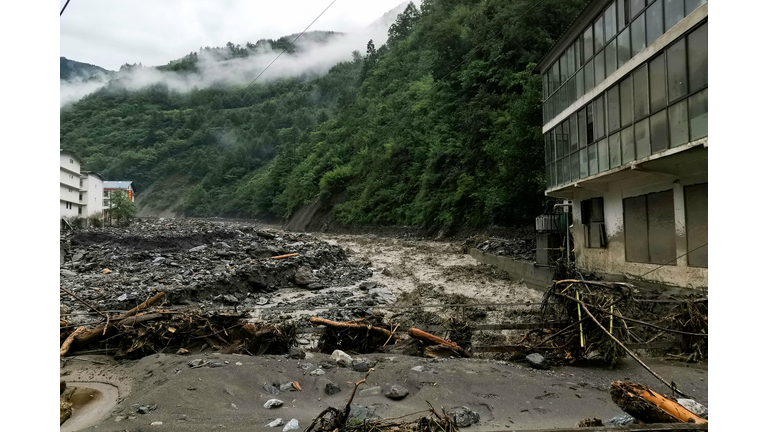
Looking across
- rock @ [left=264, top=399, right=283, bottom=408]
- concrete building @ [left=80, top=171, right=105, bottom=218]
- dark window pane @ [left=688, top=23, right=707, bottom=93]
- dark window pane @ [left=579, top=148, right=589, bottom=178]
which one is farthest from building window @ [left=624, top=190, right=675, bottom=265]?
concrete building @ [left=80, top=171, right=105, bottom=218]

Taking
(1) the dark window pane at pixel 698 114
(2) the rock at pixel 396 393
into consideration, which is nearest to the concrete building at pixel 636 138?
(1) the dark window pane at pixel 698 114

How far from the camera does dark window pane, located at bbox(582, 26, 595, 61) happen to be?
12.3 m

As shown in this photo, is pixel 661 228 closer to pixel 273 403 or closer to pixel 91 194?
pixel 273 403

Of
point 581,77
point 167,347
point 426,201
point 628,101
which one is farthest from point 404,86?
point 167,347

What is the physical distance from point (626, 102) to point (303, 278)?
39.3ft

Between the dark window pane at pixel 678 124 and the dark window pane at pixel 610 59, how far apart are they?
3.37 meters

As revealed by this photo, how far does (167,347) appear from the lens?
641 centimetres

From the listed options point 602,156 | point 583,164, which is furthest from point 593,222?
point 602,156

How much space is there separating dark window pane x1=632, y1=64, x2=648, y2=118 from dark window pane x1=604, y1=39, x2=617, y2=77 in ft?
4.48

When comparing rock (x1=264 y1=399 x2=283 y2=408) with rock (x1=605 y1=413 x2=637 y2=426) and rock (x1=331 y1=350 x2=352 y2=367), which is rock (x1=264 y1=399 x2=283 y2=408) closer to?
rock (x1=331 y1=350 x2=352 y2=367)

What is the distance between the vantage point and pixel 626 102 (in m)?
9.89

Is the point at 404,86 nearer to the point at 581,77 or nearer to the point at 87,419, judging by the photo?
the point at 581,77

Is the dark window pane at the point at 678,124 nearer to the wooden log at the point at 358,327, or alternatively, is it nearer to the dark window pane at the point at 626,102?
the dark window pane at the point at 626,102

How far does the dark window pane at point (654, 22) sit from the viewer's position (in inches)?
339
